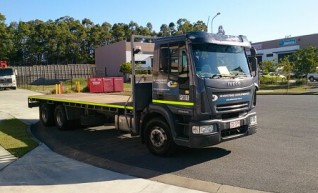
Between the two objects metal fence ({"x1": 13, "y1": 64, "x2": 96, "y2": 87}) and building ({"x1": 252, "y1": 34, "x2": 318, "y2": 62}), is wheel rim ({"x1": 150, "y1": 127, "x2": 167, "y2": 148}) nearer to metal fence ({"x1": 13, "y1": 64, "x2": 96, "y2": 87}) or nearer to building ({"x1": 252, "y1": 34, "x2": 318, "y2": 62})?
metal fence ({"x1": 13, "y1": 64, "x2": 96, "y2": 87})

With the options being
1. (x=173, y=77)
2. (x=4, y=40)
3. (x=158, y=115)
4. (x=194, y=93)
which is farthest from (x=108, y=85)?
(x=4, y=40)

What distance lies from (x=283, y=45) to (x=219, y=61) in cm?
7262

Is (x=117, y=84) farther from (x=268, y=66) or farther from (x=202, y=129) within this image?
(x=202, y=129)

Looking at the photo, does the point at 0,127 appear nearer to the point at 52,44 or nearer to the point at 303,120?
the point at 303,120

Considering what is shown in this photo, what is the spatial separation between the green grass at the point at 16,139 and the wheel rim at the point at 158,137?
313 centimetres

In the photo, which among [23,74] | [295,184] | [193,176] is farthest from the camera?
[23,74]

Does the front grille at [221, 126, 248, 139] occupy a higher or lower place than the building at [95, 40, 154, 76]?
lower

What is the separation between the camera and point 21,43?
87.1 meters

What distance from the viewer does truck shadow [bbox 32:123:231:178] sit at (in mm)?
7590

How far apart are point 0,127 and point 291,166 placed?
33.4 feet

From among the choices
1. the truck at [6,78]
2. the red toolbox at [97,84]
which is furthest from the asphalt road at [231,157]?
the truck at [6,78]

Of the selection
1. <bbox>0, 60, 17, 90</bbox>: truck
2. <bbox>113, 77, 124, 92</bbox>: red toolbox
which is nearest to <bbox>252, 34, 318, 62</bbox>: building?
<bbox>113, 77, 124, 92</bbox>: red toolbox

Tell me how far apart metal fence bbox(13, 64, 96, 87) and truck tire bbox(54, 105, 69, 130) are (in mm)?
43238

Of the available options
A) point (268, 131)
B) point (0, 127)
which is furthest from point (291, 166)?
point (0, 127)
